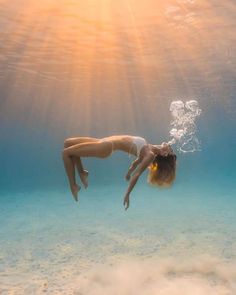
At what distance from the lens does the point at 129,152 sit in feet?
22.2

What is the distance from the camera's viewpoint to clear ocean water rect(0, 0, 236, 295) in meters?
9.78

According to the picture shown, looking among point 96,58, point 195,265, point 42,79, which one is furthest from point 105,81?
point 195,265

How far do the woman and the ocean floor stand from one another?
3218 millimetres

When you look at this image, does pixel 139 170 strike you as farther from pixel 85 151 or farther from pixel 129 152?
pixel 85 151

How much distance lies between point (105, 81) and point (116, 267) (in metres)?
23.4

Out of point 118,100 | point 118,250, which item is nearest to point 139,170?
point 118,250

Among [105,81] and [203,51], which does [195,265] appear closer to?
[203,51]

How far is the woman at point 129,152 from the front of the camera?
21.4ft

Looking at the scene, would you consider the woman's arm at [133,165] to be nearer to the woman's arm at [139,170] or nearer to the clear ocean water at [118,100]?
the woman's arm at [139,170]

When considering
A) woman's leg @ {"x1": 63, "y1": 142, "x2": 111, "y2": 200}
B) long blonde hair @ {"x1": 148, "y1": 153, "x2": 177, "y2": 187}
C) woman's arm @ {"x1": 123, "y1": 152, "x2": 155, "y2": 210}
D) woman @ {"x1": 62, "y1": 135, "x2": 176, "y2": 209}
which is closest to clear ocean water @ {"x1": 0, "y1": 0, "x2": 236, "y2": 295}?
long blonde hair @ {"x1": 148, "y1": 153, "x2": 177, "y2": 187}

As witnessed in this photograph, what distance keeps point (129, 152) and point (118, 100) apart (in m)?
36.4

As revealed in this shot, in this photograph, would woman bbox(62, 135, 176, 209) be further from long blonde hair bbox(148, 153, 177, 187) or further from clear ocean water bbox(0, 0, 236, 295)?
clear ocean water bbox(0, 0, 236, 295)

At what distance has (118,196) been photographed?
2655 centimetres

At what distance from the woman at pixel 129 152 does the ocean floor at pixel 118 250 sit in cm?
322
